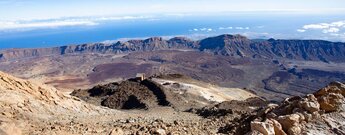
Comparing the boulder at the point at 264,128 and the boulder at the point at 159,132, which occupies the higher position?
the boulder at the point at 264,128

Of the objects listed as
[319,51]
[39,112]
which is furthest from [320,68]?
[39,112]

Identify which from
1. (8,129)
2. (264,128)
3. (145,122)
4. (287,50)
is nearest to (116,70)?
(287,50)

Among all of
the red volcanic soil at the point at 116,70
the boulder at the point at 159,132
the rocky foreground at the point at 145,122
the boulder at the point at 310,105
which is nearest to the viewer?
the rocky foreground at the point at 145,122

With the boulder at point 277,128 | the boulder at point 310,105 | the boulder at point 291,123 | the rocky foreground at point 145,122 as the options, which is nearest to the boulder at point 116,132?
the rocky foreground at point 145,122

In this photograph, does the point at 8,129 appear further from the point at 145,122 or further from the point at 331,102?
the point at 331,102

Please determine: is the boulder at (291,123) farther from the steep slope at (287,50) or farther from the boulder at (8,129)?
the steep slope at (287,50)

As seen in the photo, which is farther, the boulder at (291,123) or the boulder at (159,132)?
the boulder at (159,132)

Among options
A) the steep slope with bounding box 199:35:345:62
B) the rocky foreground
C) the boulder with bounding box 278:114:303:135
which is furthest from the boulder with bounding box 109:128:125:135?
the steep slope with bounding box 199:35:345:62

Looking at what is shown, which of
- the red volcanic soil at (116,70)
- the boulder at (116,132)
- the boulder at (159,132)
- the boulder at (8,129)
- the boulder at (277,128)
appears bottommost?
the red volcanic soil at (116,70)
